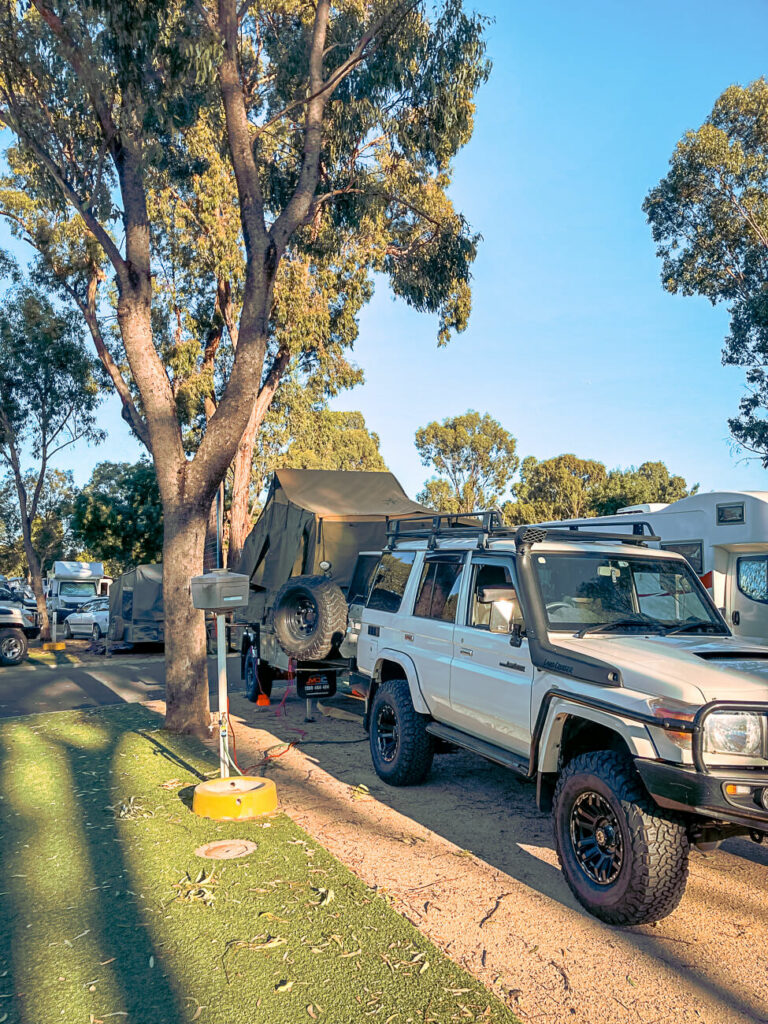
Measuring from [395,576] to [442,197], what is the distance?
1599 cm

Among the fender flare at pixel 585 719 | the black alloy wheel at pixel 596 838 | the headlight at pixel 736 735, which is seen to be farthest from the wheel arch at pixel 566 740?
the headlight at pixel 736 735

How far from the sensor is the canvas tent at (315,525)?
1122 centimetres

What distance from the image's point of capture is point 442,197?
2047cm

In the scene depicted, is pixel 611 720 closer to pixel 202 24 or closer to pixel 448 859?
pixel 448 859

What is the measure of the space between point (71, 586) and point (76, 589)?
0.93ft

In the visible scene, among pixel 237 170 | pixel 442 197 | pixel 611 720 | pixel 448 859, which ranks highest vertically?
pixel 442 197

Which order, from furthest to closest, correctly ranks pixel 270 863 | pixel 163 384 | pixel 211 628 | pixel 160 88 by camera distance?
pixel 211 628 < pixel 160 88 < pixel 163 384 < pixel 270 863

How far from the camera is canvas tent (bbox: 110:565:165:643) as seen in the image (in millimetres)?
19812

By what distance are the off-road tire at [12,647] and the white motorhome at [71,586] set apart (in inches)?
511

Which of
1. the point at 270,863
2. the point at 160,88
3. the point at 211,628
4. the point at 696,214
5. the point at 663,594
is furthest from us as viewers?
the point at 696,214

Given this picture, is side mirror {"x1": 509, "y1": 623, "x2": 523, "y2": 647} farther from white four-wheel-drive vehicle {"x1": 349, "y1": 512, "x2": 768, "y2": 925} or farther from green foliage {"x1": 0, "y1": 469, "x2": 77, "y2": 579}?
green foliage {"x1": 0, "y1": 469, "x2": 77, "y2": 579}

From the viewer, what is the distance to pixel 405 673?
21.9ft

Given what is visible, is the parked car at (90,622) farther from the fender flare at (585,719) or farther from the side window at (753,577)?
the fender flare at (585,719)

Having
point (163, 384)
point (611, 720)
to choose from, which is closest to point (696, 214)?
point (163, 384)
